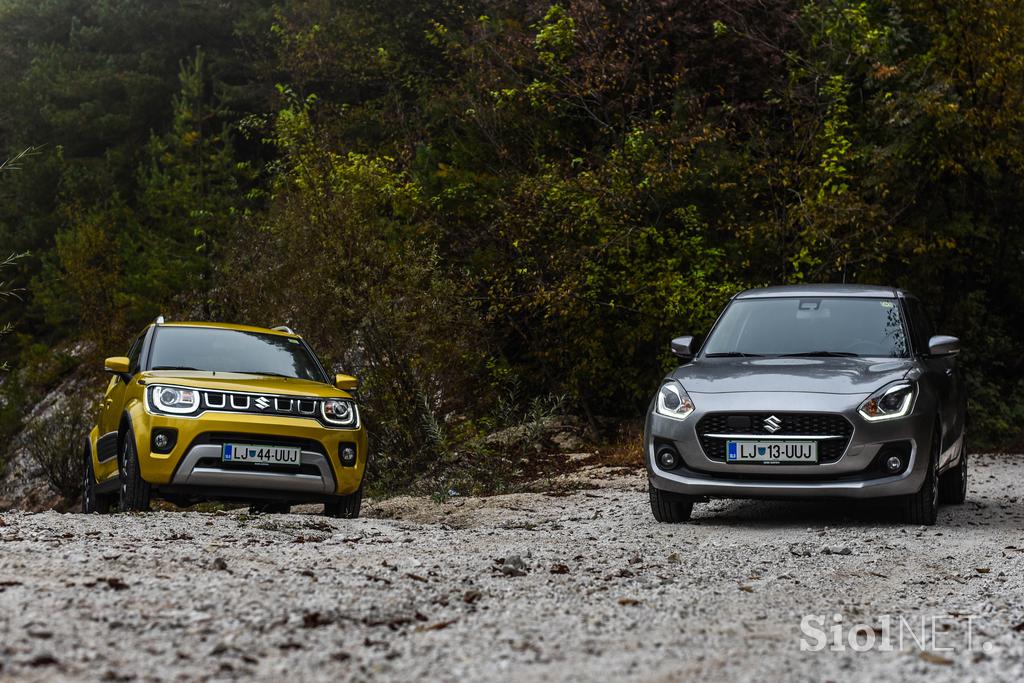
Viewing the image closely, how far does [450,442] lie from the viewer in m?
16.2

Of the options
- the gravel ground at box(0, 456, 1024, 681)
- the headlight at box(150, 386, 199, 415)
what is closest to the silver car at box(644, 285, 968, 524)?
the gravel ground at box(0, 456, 1024, 681)

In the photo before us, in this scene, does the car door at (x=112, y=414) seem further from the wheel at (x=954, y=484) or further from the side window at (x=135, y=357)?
the wheel at (x=954, y=484)

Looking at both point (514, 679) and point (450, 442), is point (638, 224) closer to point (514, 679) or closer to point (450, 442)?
point (450, 442)

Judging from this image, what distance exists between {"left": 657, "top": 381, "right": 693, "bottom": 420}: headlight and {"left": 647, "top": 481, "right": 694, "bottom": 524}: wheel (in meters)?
0.58

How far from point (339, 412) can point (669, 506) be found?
2.71 metres

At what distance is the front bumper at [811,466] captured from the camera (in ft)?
29.4

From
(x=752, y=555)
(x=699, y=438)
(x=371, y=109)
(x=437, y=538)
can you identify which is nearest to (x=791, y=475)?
(x=699, y=438)

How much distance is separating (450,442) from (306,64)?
18.3 metres

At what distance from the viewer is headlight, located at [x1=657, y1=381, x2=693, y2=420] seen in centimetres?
934

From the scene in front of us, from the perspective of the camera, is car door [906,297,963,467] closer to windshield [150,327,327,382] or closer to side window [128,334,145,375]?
windshield [150,327,327,382]

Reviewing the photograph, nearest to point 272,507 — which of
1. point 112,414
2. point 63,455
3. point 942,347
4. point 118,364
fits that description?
point 112,414

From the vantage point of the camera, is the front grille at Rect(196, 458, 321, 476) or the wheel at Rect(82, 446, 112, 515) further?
the wheel at Rect(82, 446, 112, 515)

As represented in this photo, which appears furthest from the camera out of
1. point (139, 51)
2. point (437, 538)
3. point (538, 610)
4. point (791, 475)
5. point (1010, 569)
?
point (139, 51)

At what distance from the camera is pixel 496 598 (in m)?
6.11
